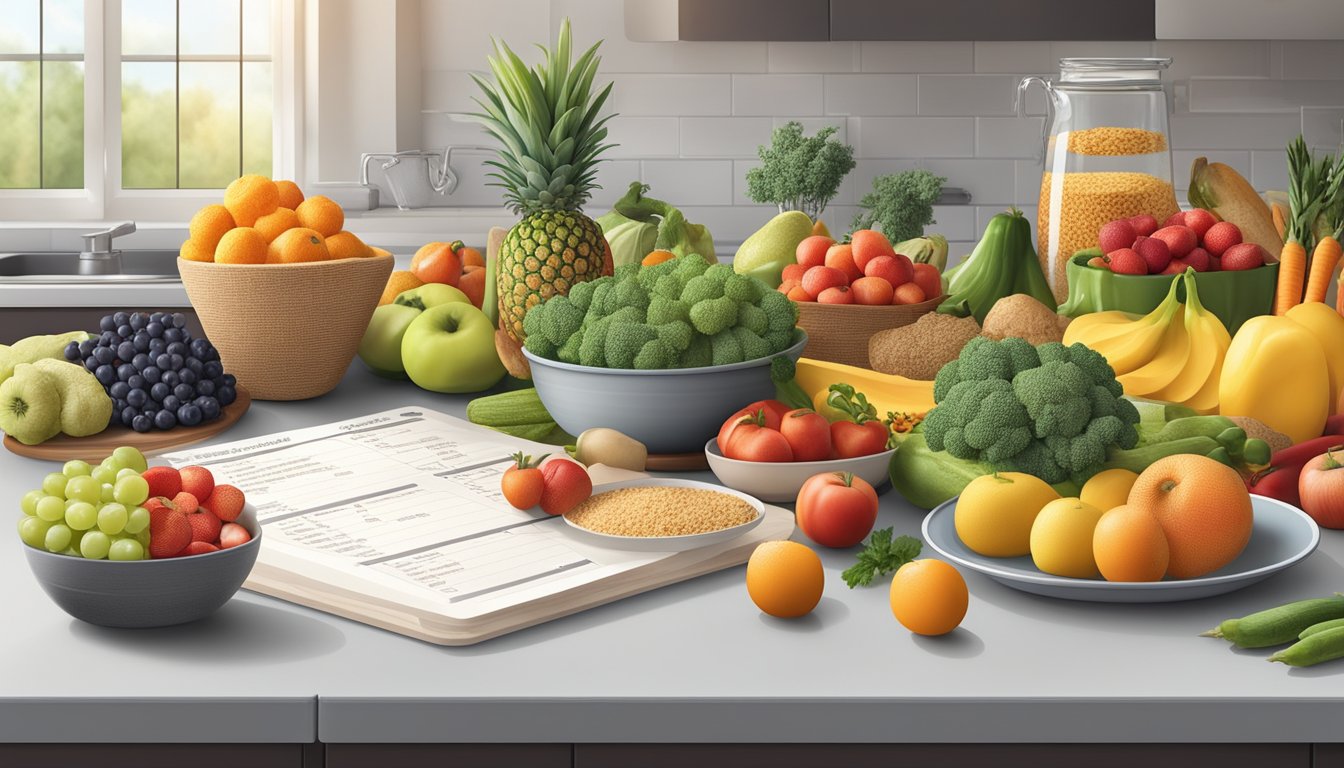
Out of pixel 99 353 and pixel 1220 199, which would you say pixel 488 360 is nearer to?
pixel 99 353

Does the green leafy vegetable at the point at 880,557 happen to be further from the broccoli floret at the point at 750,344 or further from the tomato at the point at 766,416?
the broccoli floret at the point at 750,344

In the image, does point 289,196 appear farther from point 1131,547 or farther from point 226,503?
point 1131,547

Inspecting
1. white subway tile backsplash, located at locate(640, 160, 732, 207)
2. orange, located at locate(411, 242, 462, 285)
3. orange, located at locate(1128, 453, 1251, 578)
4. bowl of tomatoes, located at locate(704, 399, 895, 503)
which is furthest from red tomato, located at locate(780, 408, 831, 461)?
white subway tile backsplash, located at locate(640, 160, 732, 207)

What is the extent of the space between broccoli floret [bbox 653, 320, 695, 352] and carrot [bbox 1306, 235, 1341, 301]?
75cm

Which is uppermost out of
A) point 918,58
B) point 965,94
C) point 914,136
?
point 918,58

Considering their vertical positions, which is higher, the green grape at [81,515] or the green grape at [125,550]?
the green grape at [81,515]

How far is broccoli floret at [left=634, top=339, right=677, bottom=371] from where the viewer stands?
56.3 inches

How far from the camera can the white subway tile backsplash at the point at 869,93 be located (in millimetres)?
4465

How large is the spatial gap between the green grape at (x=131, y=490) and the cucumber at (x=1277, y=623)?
2.51ft

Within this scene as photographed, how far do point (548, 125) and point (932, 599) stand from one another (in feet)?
3.24

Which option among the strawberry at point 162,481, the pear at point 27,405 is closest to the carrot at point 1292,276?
the strawberry at point 162,481

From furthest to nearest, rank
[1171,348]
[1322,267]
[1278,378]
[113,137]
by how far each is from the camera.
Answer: [113,137]
[1322,267]
[1171,348]
[1278,378]

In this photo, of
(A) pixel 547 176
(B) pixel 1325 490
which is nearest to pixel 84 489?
(A) pixel 547 176

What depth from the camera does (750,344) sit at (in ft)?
4.78
